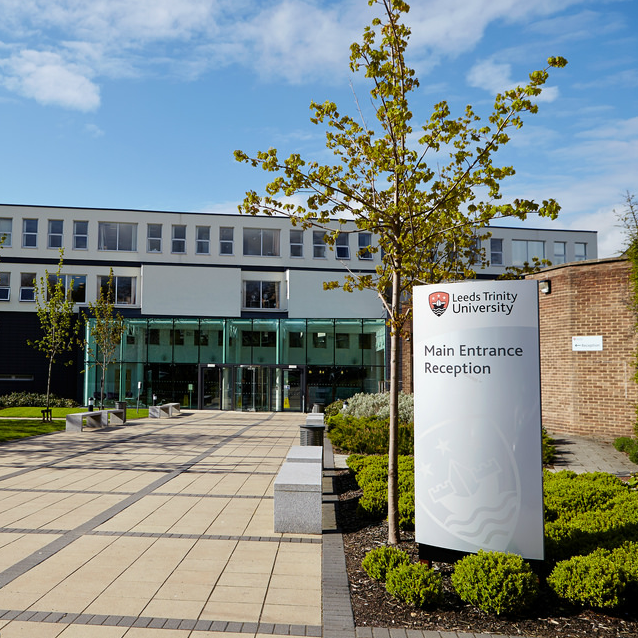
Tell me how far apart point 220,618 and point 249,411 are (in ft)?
103

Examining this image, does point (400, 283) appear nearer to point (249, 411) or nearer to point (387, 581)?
point (387, 581)

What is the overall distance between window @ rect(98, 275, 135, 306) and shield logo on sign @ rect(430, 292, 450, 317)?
36.9 metres

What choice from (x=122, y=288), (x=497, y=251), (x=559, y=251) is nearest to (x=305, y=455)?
(x=122, y=288)

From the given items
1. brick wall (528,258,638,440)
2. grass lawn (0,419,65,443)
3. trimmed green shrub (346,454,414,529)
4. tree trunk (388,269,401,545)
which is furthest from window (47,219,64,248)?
tree trunk (388,269,401,545)

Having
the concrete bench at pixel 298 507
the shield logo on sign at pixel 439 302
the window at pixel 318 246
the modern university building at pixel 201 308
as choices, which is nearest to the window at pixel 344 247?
the modern university building at pixel 201 308

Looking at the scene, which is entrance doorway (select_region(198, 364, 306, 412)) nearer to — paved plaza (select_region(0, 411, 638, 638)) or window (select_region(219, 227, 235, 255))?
window (select_region(219, 227, 235, 255))

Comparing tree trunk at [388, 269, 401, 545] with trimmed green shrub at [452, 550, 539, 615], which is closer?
trimmed green shrub at [452, 550, 539, 615]

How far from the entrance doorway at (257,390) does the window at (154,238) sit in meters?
9.50

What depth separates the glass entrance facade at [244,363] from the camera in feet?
121

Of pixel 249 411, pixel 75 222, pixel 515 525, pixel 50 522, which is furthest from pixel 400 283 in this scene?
pixel 75 222

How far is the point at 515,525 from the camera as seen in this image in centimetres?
591

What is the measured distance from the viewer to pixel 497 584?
5.30m

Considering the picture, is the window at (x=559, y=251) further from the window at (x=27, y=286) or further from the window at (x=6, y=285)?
the window at (x=6, y=285)

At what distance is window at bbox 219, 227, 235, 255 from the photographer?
42.2 m
